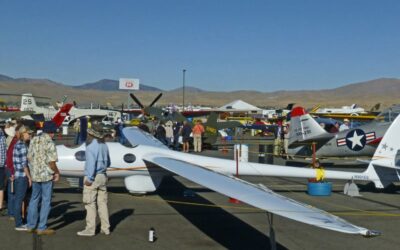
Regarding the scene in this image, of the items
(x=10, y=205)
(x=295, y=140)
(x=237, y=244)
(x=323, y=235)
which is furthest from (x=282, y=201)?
(x=295, y=140)

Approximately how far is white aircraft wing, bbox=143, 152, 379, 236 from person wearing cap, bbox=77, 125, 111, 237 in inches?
58.4

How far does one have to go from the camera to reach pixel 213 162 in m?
12.4

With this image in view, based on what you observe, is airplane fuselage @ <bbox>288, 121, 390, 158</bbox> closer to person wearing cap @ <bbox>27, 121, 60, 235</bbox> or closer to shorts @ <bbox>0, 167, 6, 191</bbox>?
shorts @ <bbox>0, 167, 6, 191</bbox>

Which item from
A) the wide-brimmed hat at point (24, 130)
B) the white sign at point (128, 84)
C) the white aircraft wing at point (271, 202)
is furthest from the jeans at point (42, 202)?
the white sign at point (128, 84)

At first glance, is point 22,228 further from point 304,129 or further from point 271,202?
point 304,129

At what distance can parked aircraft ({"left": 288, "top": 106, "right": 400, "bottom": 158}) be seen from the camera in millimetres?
19031

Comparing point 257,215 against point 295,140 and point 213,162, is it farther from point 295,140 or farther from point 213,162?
point 295,140

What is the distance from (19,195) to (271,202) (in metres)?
4.48

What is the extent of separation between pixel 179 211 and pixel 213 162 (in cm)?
205

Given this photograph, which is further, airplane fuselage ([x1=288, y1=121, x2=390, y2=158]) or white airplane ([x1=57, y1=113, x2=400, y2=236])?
airplane fuselage ([x1=288, y1=121, x2=390, y2=158])

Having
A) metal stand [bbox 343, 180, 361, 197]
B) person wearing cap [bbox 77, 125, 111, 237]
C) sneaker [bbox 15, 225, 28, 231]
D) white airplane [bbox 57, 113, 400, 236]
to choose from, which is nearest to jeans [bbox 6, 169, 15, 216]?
sneaker [bbox 15, 225, 28, 231]

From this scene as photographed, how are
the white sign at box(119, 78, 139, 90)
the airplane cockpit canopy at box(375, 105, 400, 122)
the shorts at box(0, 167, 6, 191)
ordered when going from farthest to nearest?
the white sign at box(119, 78, 139, 90), the airplane cockpit canopy at box(375, 105, 400, 122), the shorts at box(0, 167, 6, 191)

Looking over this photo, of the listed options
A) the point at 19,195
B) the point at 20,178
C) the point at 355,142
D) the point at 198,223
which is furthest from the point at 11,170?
the point at 355,142

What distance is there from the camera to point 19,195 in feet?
28.5
